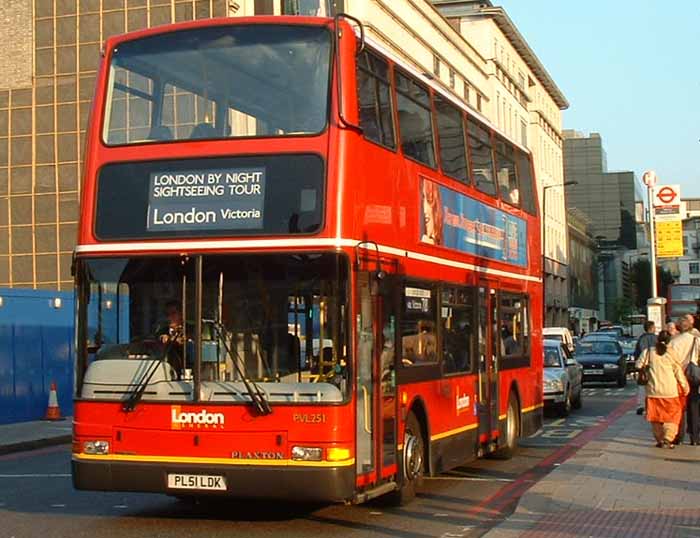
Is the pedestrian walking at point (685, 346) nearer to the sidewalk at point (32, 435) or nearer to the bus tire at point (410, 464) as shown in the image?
the bus tire at point (410, 464)

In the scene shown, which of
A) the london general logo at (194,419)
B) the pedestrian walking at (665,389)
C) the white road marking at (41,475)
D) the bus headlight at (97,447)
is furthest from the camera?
the pedestrian walking at (665,389)

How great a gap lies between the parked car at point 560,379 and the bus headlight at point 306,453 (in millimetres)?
16105

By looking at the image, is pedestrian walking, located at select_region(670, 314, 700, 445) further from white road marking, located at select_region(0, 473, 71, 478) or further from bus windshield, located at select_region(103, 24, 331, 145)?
bus windshield, located at select_region(103, 24, 331, 145)

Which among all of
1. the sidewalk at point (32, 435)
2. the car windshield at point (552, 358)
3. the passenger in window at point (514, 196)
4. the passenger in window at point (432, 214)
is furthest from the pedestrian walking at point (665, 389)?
the sidewalk at point (32, 435)

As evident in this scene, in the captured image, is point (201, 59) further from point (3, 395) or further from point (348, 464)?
point (3, 395)

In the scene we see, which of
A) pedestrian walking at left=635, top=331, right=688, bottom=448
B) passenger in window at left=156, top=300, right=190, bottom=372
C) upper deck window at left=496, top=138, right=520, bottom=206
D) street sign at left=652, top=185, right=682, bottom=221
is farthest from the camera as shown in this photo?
street sign at left=652, top=185, right=682, bottom=221

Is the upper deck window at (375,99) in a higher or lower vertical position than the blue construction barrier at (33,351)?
higher

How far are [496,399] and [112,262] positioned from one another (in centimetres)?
663

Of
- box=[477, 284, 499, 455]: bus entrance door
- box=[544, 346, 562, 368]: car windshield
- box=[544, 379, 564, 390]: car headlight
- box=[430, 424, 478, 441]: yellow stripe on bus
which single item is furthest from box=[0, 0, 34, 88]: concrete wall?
box=[430, 424, 478, 441]: yellow stripe on bus

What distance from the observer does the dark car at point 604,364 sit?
40000 millimetres

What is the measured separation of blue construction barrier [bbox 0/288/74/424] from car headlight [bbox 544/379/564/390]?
10359 mm

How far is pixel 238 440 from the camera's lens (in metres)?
10.3

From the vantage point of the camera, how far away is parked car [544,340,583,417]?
25859mm

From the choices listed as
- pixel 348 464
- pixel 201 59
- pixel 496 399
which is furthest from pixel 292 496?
pixel 496 399
